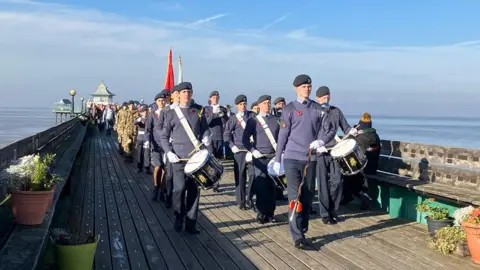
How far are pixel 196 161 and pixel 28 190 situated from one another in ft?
7.21

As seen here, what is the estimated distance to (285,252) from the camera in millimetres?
6223

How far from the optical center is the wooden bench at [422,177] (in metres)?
7.48

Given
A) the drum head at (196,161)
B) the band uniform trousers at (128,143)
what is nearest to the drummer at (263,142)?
the drum head at (196,161)

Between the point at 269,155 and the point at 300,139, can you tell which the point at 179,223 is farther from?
the point at 300,139

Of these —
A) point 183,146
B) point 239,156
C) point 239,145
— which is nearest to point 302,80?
point 183,146

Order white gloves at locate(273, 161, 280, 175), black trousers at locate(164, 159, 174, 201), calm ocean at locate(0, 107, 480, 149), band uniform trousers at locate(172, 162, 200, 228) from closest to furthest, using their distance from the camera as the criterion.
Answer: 1. white gloves at locate(273, 161, 280, 175)
2. band uniform trousers at locate(172, 162, 200, 228)
3. black trousers at locate(164, 159, 174, 201)
4. calm ocean at locate(0, 107, 480, 149)

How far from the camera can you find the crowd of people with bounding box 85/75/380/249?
6602 millimetres

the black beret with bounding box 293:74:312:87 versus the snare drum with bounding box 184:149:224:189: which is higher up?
the black beret with bounding box 293:74:312:87

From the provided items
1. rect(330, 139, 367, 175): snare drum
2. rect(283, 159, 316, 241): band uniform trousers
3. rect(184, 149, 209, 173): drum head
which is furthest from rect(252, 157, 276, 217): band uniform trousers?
rect(184, 149, 209, 173): drum head

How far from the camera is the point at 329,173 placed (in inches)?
331

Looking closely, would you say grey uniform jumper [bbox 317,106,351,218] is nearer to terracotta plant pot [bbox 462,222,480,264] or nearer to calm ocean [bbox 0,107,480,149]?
terracotta plant pot [bbox 462,222,480,264]

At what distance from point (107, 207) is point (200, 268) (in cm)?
373

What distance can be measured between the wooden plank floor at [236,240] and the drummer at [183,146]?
28 cm

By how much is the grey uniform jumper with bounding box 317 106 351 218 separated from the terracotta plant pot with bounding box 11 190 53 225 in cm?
415
